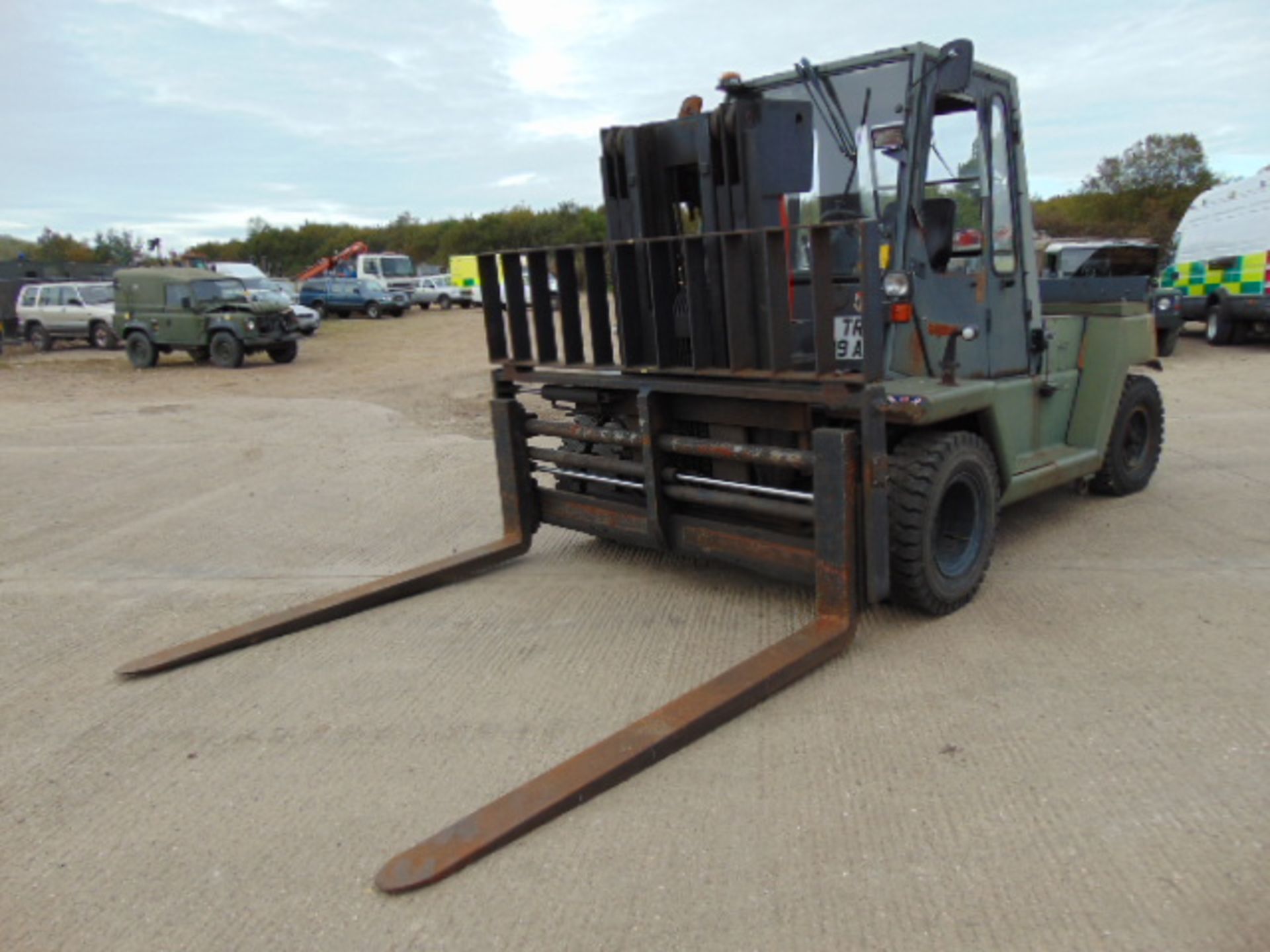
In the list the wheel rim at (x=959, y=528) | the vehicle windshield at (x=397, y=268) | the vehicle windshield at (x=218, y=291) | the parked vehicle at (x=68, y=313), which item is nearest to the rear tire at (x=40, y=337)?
the parked vehicle at (x=68, y=313)

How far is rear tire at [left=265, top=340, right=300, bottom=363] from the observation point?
1933 cm

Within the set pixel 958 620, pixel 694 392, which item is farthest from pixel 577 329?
pixel 958 620

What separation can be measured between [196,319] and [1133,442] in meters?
17.7

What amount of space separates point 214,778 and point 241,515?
3.89 m

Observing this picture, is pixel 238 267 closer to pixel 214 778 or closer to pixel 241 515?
pixel 241 515

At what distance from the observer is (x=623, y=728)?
133 inches

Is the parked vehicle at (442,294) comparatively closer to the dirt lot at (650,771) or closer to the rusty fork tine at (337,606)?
the dirt lot at (650,771)

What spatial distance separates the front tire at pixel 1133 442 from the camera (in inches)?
242

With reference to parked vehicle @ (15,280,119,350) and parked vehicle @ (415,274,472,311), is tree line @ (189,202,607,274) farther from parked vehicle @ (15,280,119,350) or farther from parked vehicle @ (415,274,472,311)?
parked vehicle @ (15,280,119,350)

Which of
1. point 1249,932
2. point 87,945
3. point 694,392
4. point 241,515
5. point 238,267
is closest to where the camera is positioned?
point 1249,932

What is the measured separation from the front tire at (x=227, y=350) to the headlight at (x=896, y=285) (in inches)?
665

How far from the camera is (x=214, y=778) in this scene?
128 inches

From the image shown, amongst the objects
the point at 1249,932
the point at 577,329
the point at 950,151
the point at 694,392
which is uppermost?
the point at 950,151

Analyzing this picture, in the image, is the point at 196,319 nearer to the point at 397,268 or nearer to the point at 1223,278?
the point at 1223,278
